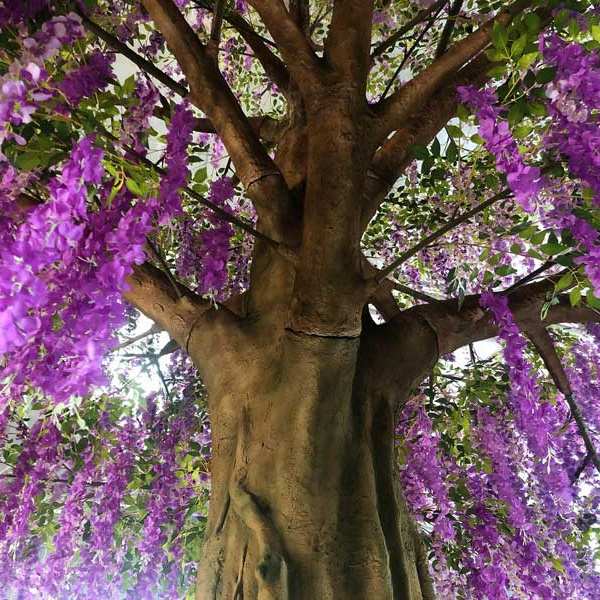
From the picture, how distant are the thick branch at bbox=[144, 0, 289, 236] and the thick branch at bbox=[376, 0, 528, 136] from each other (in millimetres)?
263

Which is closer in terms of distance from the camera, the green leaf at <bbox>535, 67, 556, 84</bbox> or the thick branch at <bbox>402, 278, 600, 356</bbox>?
the green leaf at <bbox>535, 67, 556, 84</bbox>

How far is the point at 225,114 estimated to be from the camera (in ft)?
3.93

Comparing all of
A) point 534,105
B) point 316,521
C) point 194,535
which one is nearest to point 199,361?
point 316,521

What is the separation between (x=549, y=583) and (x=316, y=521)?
4.30 ft

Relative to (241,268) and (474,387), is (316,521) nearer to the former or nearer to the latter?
(474,387)

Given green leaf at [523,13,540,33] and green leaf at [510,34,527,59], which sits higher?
green leaf at [523,13,540,33]

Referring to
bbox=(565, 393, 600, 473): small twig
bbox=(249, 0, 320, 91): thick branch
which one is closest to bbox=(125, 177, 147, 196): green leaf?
bbox=(249, 0, 320, 91): thick branch

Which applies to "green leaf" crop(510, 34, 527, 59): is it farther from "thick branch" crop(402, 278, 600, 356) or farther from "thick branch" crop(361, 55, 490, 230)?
"thick branch" crop(402, 278, 600, 356)

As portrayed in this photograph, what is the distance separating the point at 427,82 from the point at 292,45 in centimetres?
30

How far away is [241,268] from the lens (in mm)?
2268

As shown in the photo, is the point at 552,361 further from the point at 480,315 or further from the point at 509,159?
the point at 509,159

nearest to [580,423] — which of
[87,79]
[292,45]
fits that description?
[292,45]

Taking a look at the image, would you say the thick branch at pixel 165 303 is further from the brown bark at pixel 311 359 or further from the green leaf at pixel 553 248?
the green leaf at pixel 553 248

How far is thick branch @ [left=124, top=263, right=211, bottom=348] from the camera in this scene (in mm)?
1288
